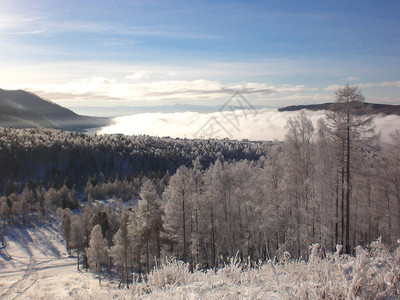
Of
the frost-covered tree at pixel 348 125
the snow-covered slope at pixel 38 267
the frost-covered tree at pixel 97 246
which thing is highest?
the frost-covered tree at pixel 348 125

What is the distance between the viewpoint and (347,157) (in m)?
17.5

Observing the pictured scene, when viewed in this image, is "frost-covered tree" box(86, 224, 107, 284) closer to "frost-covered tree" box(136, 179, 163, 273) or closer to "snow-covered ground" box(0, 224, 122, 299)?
"snow-covered ground" box(0, 224, 122, 299)

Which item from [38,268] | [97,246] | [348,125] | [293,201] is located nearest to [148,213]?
[293,201]

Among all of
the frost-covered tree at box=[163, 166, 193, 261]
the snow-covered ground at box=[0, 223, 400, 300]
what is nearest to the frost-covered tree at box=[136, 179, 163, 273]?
the frost-covered tree at box=[163, 166, 193, 261]

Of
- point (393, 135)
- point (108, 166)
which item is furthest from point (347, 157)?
point (108, 166)

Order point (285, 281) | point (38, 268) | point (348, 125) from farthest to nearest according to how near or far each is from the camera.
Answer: point (38, 268) → point (348, 125) → point (285, 281)

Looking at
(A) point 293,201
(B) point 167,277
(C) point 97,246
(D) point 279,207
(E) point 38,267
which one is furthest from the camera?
(E) point 38,267

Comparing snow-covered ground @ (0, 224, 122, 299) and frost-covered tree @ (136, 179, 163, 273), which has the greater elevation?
frost-covered tree @ (136, 179, 163, 273)

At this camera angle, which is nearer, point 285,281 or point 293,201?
point 285,281

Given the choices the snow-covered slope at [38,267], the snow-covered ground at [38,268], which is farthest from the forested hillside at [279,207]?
the snow-covered slope at [38,267]

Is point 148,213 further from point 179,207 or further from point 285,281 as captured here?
→ point 285,281

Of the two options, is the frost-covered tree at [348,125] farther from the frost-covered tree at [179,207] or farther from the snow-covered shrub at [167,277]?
the snow-covered shrub at [167,277]

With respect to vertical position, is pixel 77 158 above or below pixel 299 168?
below

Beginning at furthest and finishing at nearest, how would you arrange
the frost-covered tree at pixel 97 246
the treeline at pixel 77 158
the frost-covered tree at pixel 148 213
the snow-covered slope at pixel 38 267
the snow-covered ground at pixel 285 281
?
the treeline at pixel 77 158 → the frost-covered tree at pixel 97 246 → the snow-covered slope at pixel 38 267 → the frost-covered tree at pixel 148 213 → the snow-covered ground at pixel 285 281
